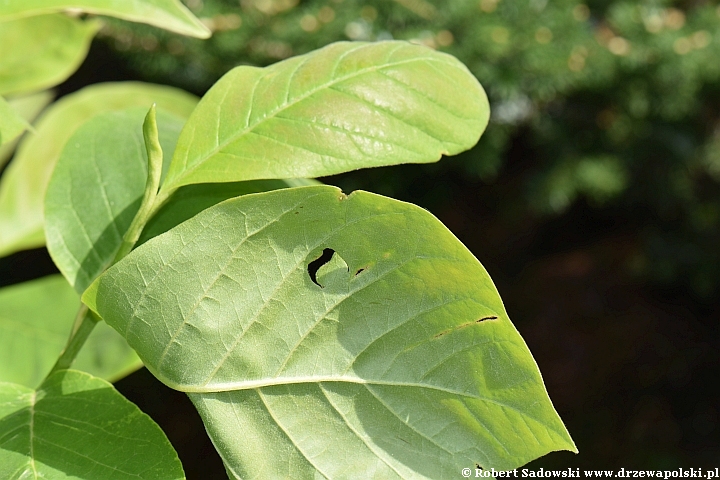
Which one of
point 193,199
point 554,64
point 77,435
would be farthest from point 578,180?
point 77,435

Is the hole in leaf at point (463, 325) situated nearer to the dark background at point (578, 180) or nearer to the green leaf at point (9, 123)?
the green leaf at point (9, 123)

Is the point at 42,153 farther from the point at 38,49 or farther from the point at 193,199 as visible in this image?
the point at 193,199

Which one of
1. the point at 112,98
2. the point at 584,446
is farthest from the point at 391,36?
the point at 584,446

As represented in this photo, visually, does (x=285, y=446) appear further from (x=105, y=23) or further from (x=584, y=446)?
(x=584, y=446)

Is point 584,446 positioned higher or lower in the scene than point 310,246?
lower

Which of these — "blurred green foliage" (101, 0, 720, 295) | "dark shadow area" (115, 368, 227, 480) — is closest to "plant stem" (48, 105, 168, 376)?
"blurred green foliage" (101, 0, 720, 295)
